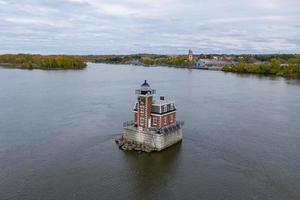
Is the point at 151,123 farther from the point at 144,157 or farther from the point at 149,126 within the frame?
the point at 144,157

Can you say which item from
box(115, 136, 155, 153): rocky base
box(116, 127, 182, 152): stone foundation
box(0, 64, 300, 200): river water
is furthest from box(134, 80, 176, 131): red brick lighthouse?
box(0, 64, 300, 200): river water

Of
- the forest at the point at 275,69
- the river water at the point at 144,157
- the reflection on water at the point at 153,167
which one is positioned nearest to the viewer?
the river water at the point at 144,157

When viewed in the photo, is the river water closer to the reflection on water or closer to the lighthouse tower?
the reflection on water

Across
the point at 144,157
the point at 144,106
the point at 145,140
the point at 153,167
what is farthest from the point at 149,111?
the point at 153,167

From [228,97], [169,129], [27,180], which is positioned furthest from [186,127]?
[228,97]

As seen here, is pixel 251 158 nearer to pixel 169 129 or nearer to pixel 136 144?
pixel 169 129

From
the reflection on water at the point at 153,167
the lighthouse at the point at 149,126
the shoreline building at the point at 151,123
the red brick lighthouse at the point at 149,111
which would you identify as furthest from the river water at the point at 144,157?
the red brick lighthouse at the point at 149,111

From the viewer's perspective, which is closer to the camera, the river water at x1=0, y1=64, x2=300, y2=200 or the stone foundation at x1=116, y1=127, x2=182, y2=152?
the river water at x1=0, y1=64, x2=300, y2=200

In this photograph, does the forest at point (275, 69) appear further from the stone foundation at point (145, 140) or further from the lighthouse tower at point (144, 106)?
the lighthouse tower at point (144, 106)
